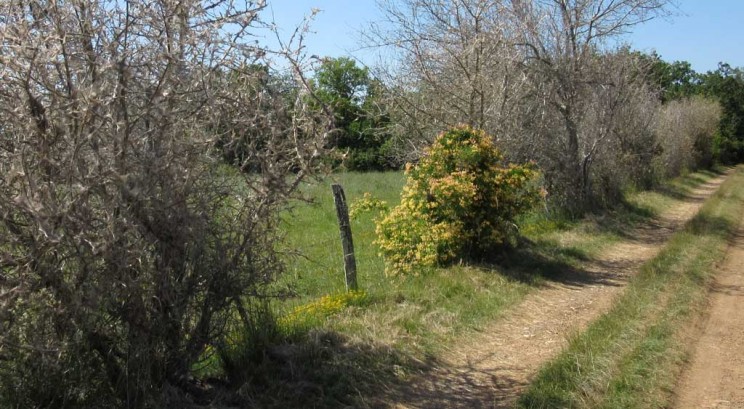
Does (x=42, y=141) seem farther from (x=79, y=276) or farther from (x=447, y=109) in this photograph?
(x=447, y=109)

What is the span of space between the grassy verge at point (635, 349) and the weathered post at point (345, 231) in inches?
106

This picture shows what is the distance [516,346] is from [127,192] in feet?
14.9

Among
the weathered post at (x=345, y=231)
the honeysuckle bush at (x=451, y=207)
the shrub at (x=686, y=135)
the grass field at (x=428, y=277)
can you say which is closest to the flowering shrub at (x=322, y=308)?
the grass field at (x=428, y=277)

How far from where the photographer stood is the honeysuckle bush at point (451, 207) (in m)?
10.5

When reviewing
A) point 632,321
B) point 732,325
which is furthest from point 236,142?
point 732,325

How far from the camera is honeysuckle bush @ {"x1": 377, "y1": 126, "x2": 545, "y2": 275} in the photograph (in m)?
10.5

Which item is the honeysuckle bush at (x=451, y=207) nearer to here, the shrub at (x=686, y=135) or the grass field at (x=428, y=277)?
the grass field at (x=428, y=277)

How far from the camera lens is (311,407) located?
5574 mm

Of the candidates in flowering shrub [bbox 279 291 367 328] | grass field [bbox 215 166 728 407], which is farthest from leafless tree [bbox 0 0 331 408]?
flowering shrub [bbox 279 291 367 328]

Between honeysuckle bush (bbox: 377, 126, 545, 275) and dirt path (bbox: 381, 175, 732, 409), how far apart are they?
1351 millimetres

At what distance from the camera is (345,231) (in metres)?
8.45

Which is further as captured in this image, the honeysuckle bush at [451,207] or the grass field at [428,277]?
the honeysuckle bush at [451,207]

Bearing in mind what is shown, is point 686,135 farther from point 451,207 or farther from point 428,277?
point 428,277

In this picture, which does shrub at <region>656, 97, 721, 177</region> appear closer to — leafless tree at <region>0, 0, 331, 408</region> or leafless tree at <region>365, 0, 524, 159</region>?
leafless tree at <region>365, 0, 524, 159</region>
